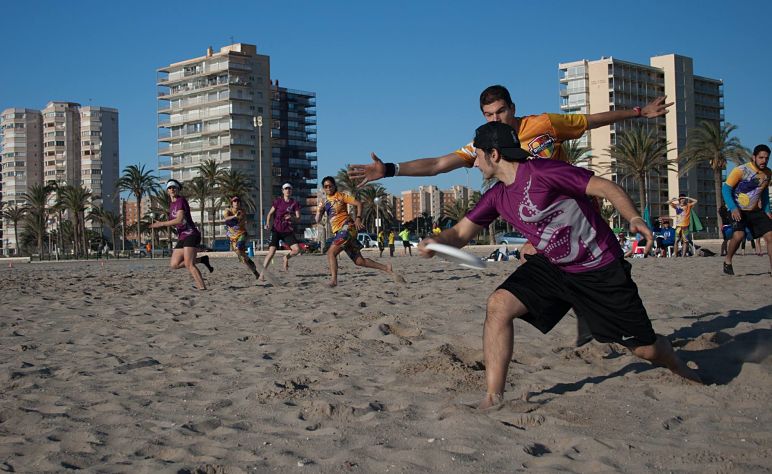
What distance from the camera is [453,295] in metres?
9.41

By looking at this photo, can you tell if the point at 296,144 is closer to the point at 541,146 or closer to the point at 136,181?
the point at 136,181

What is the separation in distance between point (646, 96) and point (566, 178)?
118927mm

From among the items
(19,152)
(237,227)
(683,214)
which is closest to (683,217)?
(683,214)

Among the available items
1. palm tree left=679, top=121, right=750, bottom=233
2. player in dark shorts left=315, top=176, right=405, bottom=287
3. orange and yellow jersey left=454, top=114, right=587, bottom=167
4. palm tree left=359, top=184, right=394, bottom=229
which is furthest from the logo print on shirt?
palm tree left=359, top=184, right=394, bottom=229

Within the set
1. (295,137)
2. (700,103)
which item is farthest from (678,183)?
(295,137)

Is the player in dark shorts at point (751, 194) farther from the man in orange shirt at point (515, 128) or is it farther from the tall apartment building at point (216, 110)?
the tall apartment building at point (216, 110)

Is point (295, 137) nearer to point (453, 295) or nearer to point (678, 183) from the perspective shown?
point (678, 183)

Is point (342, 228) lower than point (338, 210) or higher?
lower

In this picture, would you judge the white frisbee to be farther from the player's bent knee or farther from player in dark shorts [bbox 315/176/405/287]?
player in dark shorts [bbox 315/176/405/287]

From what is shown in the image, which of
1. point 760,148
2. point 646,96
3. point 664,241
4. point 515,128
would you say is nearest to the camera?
point 515,128

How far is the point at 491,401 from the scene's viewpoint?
406 centimetres

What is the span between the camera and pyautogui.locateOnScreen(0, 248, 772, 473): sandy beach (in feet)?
10.9

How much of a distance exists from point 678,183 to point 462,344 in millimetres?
115413

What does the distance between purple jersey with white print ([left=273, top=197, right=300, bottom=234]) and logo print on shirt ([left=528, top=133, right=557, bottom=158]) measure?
958cm
